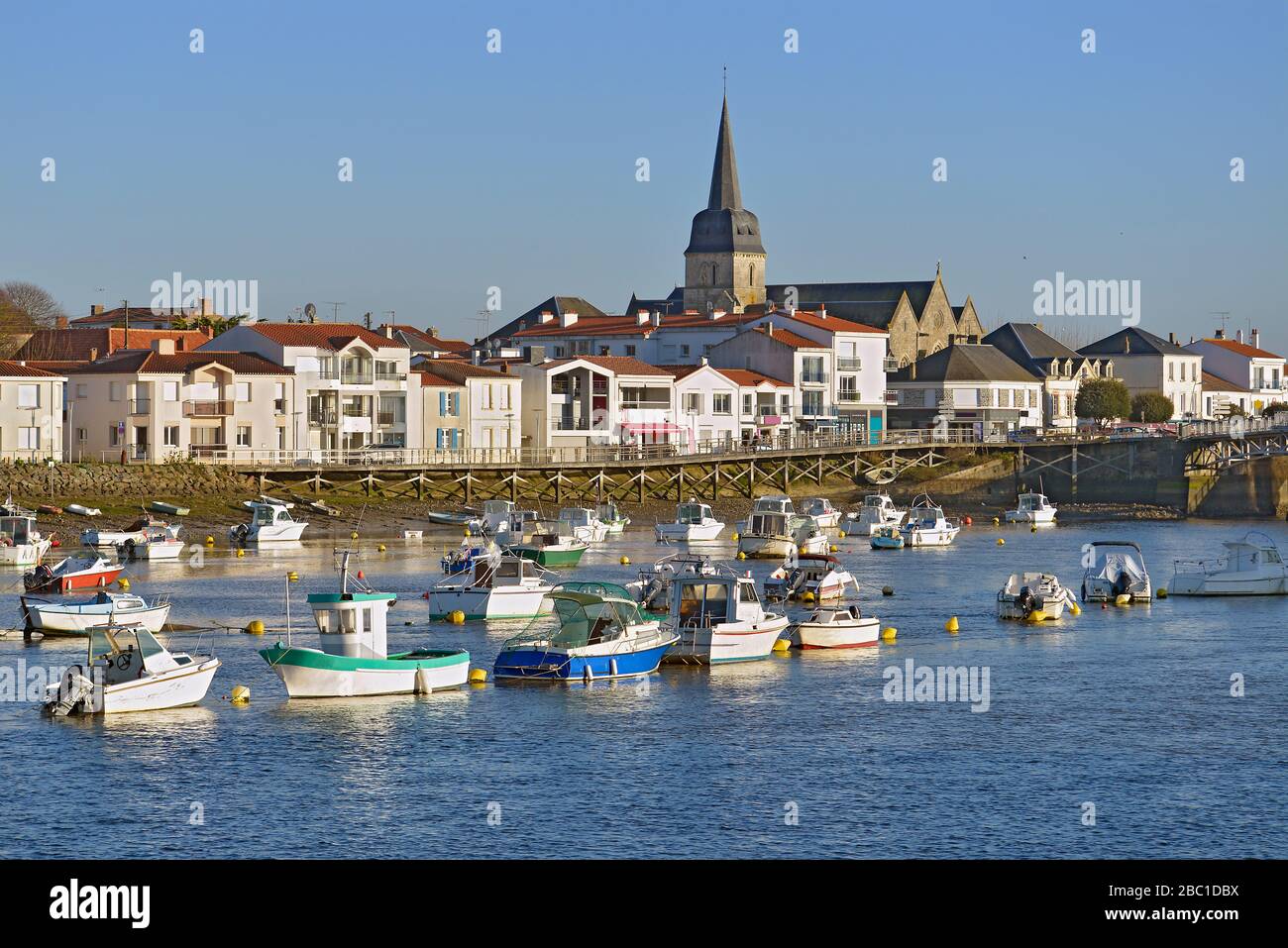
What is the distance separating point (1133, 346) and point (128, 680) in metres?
144

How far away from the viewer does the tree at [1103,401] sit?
153m

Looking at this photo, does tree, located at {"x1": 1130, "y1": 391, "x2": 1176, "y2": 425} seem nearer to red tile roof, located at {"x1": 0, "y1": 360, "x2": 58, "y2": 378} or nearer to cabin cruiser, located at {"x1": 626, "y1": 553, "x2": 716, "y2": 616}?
red tile roof, located at {"x1": 0, "y1": 360, "x2": 58, "y2": 378}

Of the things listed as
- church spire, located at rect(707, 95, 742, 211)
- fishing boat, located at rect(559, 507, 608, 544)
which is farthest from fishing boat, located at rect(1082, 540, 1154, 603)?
church spire, located at rect(707, 95, 742, 211)

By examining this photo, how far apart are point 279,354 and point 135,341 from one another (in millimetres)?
27903

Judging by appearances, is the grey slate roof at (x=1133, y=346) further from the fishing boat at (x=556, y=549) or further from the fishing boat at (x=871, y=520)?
the fishing boat at (x=556, y=549)

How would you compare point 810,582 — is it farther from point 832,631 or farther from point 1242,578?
point 1242,578

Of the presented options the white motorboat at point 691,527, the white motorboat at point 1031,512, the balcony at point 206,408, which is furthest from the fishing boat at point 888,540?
the balcony at point 206,408

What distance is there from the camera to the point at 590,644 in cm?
4072

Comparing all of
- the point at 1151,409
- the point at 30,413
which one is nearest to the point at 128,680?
the point at 30,413

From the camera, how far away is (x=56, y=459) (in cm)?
8888

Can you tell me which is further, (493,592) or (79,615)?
(493,592)
